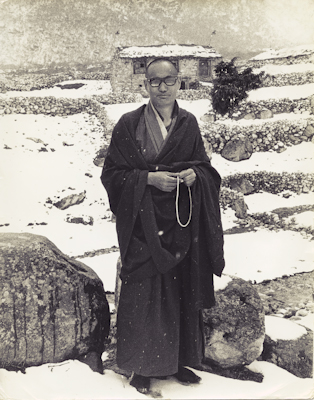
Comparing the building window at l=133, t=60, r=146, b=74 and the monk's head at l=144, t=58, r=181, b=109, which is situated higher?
the building window at l=133, t=60, r=146, b=74

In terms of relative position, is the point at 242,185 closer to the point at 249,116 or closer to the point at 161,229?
the point at 249,116

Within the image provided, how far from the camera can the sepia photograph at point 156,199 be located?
2.83 meters

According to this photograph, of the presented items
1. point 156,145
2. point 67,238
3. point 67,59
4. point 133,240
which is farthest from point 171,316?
point 67,59

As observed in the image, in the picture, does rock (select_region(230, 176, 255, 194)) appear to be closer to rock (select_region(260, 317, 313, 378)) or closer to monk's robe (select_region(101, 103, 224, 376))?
monk's robe (select_region(101, 103, 224, 376))

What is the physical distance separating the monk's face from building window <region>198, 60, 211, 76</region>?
1058 millimetres

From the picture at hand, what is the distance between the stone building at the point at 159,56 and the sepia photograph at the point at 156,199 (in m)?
0.02

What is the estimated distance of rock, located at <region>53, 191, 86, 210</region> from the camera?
13.2ft

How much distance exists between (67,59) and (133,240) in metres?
2.35

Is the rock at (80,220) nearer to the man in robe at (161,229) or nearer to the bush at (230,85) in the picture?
the man in robe at (161,229)

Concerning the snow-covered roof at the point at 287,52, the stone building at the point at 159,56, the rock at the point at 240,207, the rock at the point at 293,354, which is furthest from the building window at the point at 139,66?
the rock at the point at 293,354

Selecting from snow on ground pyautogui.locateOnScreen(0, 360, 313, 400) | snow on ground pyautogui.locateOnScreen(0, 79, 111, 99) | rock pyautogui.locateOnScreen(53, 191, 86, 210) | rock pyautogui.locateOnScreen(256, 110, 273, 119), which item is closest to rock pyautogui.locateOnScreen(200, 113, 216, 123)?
rock pyautogui.locateOnScreen(256, 110, 273, 119)

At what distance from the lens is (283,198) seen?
4113 millimetres

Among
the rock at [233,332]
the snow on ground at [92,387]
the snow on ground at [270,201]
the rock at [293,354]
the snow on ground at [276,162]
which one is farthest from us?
the snow on ground at [270,201]

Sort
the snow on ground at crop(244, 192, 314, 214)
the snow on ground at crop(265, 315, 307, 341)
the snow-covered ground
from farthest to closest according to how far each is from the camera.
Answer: the snow on ground at crop(244, 192, 314, 214) → the snow-covered ground → the snow on ground at crop(265, 315, 307, 341)
